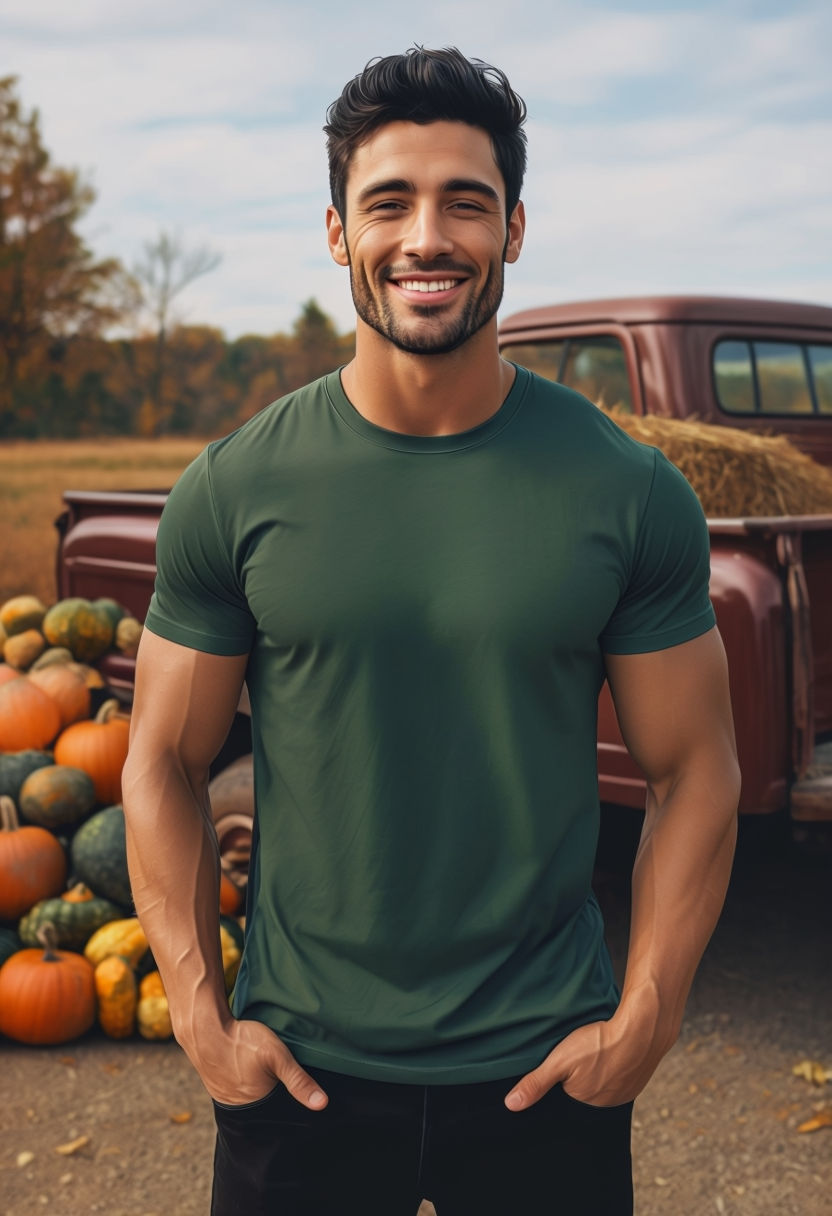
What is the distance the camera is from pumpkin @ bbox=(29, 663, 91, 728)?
18.7 ft

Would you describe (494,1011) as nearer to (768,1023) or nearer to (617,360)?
(768,1023)

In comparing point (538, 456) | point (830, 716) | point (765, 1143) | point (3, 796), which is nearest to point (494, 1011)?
point (538, 456)

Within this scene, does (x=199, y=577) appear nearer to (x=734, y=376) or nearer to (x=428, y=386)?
(x=428, y=386)

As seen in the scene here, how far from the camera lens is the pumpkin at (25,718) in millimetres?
5465

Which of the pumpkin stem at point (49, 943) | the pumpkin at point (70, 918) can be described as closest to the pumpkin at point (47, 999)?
the pumpkin stem at point (49, 943)

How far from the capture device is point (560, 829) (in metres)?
1.74

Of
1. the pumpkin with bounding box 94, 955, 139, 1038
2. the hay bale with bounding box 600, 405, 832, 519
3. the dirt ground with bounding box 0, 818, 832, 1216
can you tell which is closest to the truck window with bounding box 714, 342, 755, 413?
the hay bale with bounding box 600, 405, 832, 519

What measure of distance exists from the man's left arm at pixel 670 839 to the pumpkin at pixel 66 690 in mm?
4282

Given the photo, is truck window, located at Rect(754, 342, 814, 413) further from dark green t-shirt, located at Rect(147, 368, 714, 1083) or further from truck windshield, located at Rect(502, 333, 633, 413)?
dark green t-shirt, located at Rect(147, 368, 714, 1083)

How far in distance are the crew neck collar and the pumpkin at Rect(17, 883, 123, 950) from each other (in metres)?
3.44

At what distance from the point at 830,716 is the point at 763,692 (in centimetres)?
50

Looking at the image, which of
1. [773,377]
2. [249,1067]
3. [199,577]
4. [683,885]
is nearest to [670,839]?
[683,885]

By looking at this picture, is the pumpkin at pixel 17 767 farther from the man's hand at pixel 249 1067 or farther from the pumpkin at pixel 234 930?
the man's hand at pixel 249 1067

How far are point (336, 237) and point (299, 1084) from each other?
125cm
